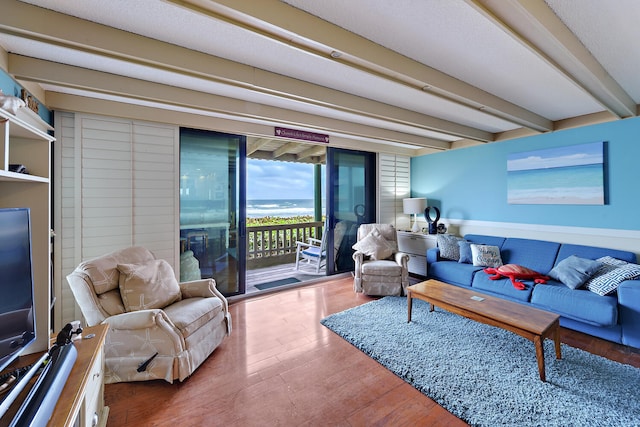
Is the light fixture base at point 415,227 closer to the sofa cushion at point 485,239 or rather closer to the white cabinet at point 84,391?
the sofa cushion at point 485,239

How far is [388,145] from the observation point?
4812 millimetres

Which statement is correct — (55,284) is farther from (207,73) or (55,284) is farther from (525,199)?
(525,199)

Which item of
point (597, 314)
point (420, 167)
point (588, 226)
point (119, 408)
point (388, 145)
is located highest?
point (388, 145)

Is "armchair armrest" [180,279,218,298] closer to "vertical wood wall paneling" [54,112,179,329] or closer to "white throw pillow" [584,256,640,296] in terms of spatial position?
"vertical wood wall paneling" [54,112,179,329]

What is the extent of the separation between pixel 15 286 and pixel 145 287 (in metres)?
0.99

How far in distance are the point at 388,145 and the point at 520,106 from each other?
2098mm

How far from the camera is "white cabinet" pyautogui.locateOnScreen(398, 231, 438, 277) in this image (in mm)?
4355

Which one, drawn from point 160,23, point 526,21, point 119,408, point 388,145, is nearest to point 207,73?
point 160,23

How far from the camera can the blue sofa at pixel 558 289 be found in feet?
7.55

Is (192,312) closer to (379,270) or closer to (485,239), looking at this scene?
(379,270)

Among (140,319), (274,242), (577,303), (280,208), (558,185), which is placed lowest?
(577,303)

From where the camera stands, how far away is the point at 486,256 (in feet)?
11.7

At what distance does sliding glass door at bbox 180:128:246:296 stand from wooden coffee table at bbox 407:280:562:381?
7.68 feet

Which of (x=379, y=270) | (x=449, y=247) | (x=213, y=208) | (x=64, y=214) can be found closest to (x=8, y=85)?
(x=64, y=214)
